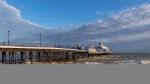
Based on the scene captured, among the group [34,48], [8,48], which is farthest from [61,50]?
[8,48]

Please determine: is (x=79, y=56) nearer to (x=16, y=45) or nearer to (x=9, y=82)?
(x=16, y=45)

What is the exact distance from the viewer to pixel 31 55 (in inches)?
3334

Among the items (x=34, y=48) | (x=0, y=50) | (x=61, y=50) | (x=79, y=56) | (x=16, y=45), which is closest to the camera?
(x=0, y=50)

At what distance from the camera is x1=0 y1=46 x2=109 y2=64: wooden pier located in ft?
242

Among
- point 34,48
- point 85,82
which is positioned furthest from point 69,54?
point 85,82

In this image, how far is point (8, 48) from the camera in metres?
72.8

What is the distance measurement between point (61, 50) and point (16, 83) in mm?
91923

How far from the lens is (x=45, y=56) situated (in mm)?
100125

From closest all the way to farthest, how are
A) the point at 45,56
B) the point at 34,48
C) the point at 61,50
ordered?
the point at 34,48 → the point at 45,56 → the point at 61,50

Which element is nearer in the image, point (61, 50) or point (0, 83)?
point (0, 83)

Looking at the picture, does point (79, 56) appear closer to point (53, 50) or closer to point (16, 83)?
point (53, 50)

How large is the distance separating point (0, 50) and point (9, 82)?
4574cm

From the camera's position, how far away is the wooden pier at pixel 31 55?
73.9 metres

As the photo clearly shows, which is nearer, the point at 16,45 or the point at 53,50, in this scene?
the point at 16,45
